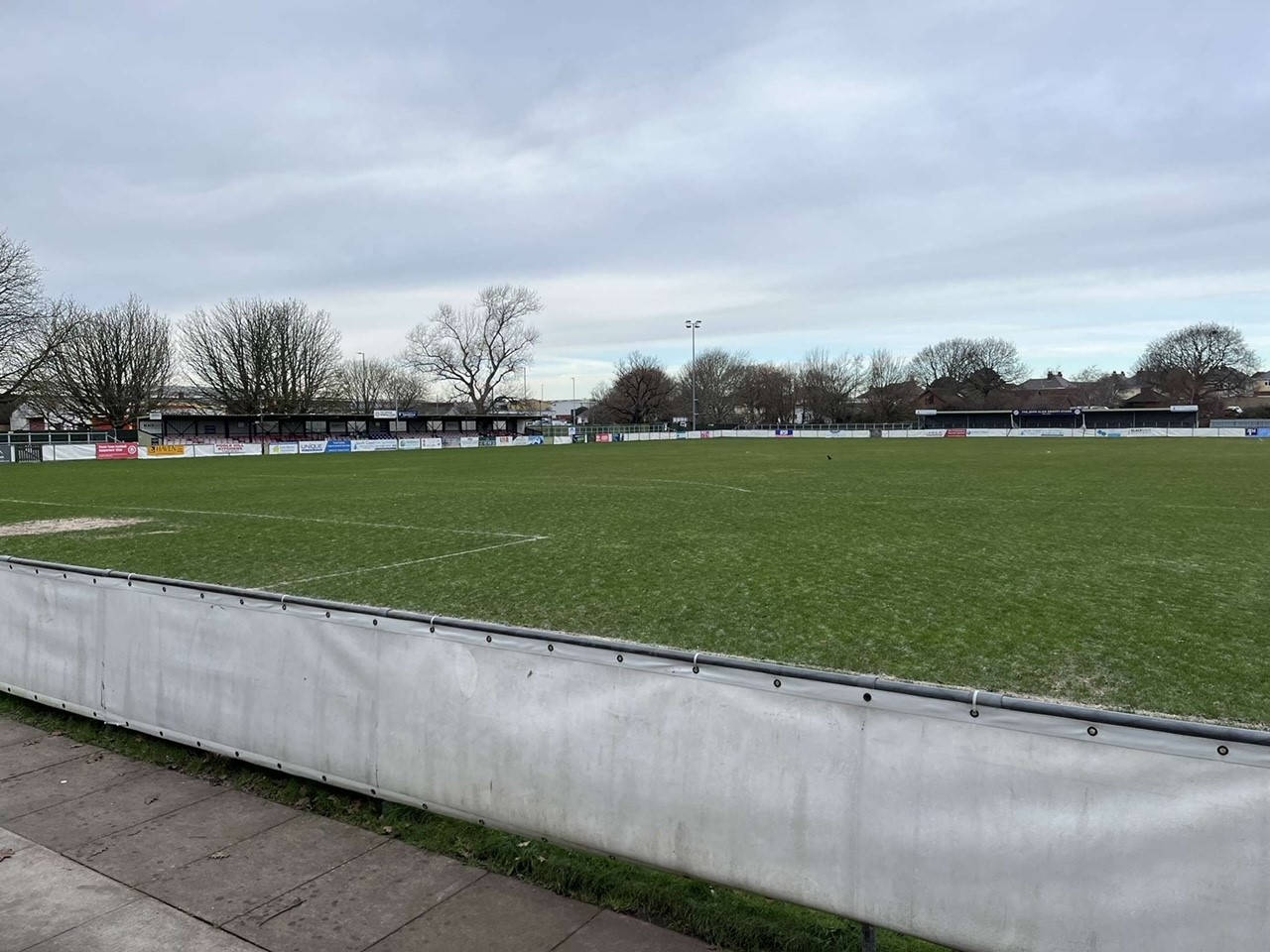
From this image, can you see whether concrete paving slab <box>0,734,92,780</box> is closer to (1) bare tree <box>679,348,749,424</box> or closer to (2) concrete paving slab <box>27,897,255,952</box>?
(2) concrete paving slab <box>27,897,255,952</box>

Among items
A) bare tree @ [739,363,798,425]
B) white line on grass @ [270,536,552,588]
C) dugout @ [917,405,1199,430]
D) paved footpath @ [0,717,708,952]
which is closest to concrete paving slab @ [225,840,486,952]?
paved footpath @ [0,717,708,952]

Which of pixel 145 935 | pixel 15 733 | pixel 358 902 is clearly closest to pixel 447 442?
pixel 15 733

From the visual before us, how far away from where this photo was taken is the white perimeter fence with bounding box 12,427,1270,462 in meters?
50.5

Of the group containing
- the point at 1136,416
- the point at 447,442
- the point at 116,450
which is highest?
the point at 1136,416

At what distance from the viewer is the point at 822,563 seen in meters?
11.1

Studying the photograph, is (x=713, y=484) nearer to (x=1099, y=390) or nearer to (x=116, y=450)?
(x=116, y=450)

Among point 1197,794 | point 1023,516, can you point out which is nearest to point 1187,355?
point 1023,516

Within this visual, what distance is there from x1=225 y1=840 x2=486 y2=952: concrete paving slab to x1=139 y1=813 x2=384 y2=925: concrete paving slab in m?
0.08

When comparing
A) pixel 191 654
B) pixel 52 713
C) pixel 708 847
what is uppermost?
pixel 191 654

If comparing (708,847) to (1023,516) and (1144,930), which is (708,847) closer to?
(1144,930)

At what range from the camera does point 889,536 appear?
1355cm

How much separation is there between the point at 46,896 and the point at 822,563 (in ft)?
→ 30.1

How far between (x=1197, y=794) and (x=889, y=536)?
11.5m

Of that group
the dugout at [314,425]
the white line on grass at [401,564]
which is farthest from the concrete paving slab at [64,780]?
the dugout at [314,425]
